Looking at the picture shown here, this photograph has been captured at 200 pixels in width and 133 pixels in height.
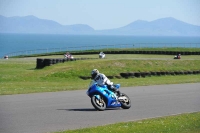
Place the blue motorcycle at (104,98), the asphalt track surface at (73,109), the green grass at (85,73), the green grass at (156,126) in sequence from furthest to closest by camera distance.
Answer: the green grass at (85,73), the blue motorcycle at (104,98), the asphalt track surface at (73,109), the green grass at (156,126)

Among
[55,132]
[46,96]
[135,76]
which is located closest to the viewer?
[55,132]

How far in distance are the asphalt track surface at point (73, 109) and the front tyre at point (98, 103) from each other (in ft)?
0.55

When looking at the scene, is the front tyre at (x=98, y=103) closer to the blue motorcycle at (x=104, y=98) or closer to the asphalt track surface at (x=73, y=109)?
the blue motorcycle at (x=104, y=98)

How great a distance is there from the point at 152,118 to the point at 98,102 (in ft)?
7.63

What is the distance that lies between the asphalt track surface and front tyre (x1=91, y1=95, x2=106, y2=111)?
169mm

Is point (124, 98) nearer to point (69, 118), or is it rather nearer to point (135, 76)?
point (69, 118)

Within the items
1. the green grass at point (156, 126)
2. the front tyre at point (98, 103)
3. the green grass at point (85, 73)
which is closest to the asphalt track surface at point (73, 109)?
the front tyre at point (98, 103)

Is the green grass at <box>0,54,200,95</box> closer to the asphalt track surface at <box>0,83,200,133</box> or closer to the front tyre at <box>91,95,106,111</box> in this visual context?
the asphalt track surface at <box>0,83,200,133</box>

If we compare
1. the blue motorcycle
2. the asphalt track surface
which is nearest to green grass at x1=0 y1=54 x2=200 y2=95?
the asphalt track surface

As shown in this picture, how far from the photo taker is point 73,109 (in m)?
15.3

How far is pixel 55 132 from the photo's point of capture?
10680 mm

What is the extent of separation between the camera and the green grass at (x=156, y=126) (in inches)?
436

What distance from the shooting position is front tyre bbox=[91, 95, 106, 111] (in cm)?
1516

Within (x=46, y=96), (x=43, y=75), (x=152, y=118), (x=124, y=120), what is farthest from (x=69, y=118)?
(x=43, y=75)
